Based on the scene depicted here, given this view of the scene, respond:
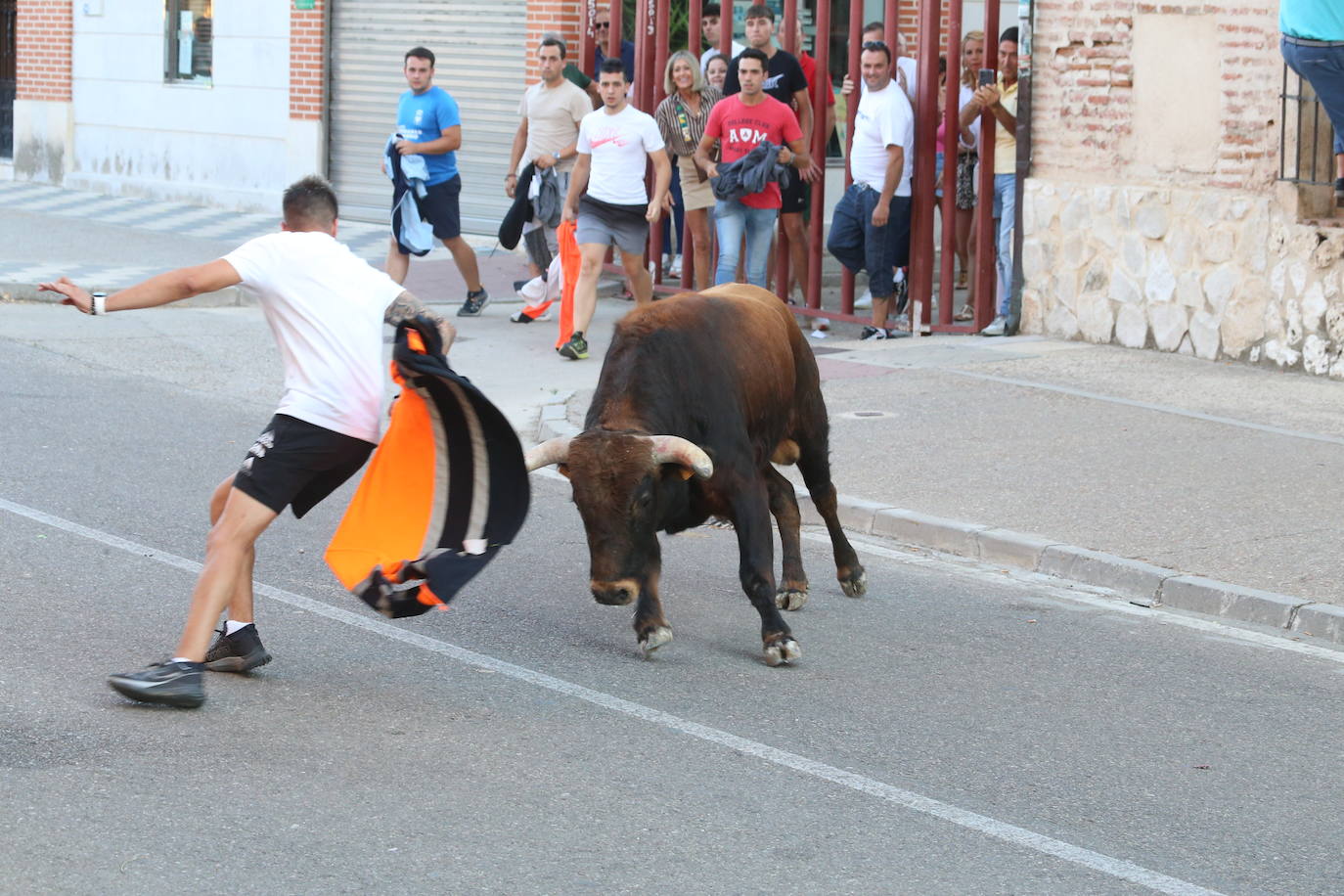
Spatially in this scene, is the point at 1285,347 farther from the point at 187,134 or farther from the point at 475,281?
the point at 187,134

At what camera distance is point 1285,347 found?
12352 millimetres

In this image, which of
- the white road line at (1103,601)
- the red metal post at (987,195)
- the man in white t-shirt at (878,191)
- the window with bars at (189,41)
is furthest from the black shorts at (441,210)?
the window with bars at (189,41)

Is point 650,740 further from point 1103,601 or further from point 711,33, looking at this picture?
point 711,33

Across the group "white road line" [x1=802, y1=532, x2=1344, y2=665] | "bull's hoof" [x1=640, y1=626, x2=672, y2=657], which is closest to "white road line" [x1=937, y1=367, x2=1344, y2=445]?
"white road line" [x1=802, y1=532, x2=1344, y2=665]

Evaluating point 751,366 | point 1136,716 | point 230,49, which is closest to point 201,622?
point 751,366

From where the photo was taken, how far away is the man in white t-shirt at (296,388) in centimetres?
604

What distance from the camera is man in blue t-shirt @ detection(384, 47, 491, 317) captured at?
14859mm

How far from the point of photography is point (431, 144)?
1480 centimetres

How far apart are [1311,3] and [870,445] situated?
3847 mm

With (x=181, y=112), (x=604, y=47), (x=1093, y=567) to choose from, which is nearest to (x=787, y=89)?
(x=604, y=47)

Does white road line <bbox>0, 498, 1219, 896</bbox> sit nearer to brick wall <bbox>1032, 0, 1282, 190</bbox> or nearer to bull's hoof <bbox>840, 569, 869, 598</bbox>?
bull's hoof <bbox>840, 569, 869, 598</bbox>

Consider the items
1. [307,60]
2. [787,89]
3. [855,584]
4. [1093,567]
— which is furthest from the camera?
[307,60]

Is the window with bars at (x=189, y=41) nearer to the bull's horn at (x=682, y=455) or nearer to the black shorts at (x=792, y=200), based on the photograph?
the black shorts at (x=792, y=200)

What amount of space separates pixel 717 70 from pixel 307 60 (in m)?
7.83
